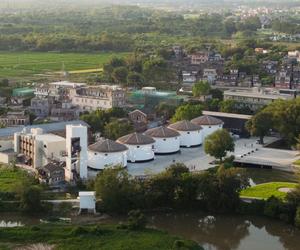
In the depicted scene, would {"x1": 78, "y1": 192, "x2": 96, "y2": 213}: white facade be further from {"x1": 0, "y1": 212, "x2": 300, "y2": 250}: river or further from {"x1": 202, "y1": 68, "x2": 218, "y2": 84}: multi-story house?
{"x1": 202, "y1": 68, "x2": 218, "y2": 84}: multi-story house

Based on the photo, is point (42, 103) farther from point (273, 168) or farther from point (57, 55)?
point (57, 55)

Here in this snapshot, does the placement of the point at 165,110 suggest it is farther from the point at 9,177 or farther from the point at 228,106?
the point at 9,177

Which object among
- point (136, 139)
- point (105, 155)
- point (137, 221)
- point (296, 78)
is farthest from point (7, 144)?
point (296, 78)

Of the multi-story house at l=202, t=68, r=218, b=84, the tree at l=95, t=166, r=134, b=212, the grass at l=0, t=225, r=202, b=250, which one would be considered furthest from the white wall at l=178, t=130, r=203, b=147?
the multi-story house at l=202, t=68, r=218, b=84

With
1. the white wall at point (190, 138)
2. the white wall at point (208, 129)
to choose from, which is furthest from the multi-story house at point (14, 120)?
the white wall at point (208, 129)

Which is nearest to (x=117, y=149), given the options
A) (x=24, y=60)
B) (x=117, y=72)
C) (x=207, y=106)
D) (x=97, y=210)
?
(x=97, y=210)
